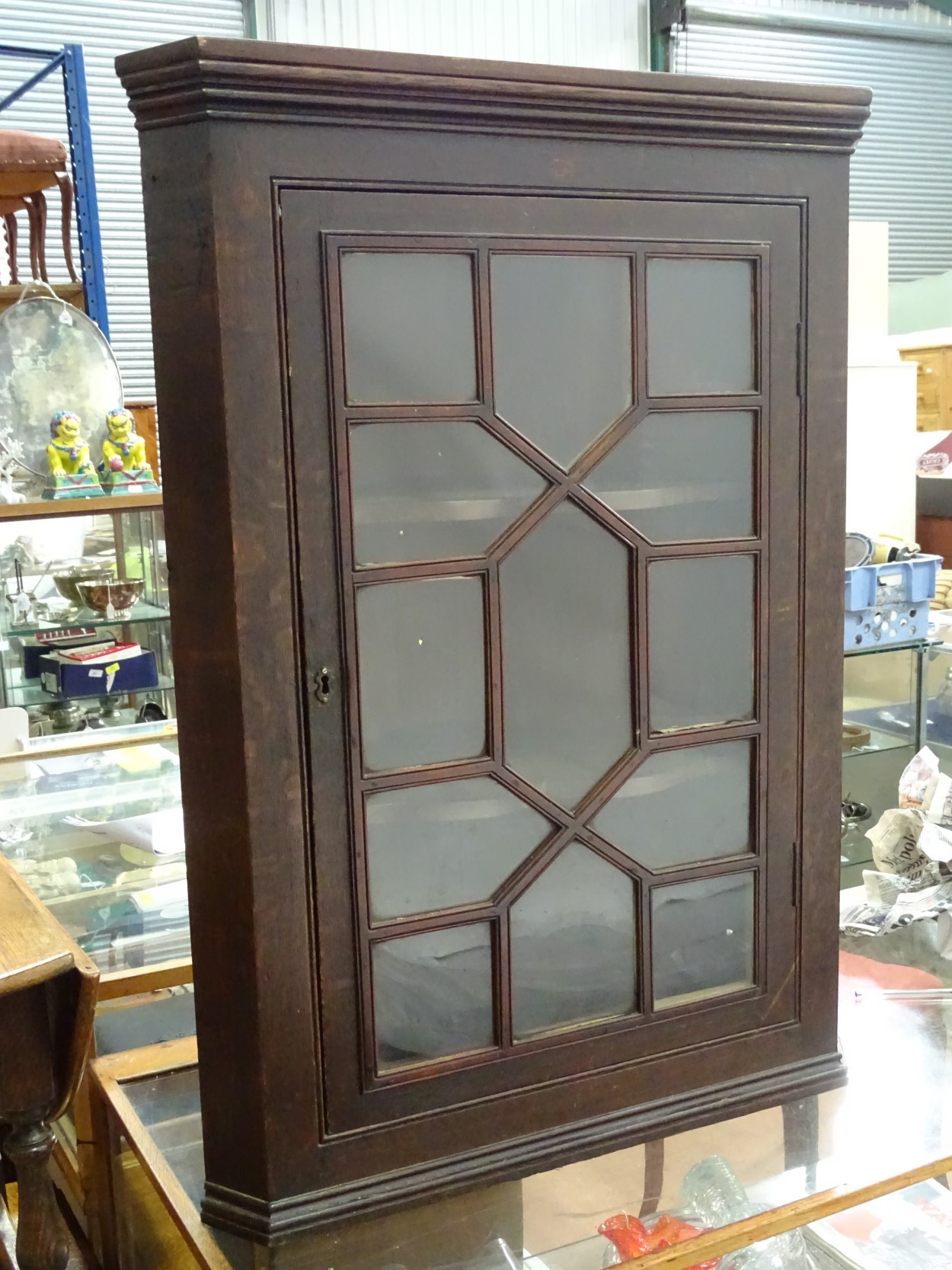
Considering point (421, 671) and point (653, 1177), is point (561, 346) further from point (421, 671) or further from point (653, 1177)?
point (653, 1177)

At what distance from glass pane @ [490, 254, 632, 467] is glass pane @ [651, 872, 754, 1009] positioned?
29cm

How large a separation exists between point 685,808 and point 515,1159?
0.24m

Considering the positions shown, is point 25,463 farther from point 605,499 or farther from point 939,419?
point 939,419

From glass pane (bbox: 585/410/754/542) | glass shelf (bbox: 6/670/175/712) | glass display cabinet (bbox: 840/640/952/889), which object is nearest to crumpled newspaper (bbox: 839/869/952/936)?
glass pane (bbox: 585/410/754/542)

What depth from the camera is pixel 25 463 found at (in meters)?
2.09

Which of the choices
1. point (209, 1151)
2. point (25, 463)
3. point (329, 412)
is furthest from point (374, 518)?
point (25, 463)

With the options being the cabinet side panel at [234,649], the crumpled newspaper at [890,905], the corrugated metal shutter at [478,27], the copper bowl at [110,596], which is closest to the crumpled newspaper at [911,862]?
the crumpled newspaper at [890,905]

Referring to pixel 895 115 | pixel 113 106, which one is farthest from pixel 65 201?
pixel 895 115

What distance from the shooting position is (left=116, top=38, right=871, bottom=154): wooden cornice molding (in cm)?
59

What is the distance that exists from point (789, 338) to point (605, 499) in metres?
0.16

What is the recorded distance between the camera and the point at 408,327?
658 mm

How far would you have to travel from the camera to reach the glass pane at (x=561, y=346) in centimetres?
68

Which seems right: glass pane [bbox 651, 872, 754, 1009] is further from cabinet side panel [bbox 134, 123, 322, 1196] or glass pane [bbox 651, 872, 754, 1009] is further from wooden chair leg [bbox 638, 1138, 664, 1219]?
cabinet side panel [bbox 134, 123, 322, 1196]

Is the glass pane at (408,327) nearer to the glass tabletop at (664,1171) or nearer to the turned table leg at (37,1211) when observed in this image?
the glass tabletop at (664,1171)
